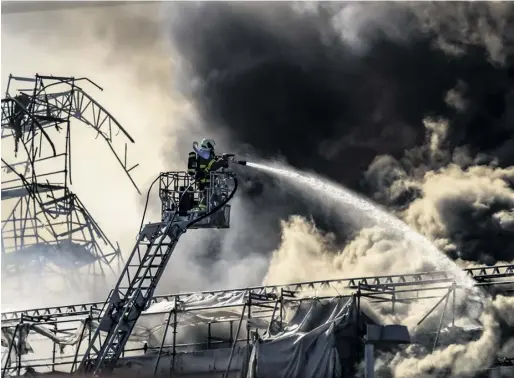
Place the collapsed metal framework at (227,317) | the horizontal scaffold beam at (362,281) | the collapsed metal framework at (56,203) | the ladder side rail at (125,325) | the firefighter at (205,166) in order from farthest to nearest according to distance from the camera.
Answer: the collapsed metal framework at (56,203)
the firefighter at (205,166)
the collapsed metal framework at (227,317)
the ladder side rail at (125,325)
the horizontal scaffold beam at (362,281)

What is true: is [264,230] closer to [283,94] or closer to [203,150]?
[283,94]

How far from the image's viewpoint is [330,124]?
26.6 meters

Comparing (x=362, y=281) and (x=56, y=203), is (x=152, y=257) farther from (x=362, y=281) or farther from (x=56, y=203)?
(x=56, y=203)

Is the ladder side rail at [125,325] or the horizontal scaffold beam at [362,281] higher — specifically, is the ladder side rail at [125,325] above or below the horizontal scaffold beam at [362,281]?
below

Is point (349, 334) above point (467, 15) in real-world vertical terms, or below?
below

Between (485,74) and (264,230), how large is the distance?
7.83m

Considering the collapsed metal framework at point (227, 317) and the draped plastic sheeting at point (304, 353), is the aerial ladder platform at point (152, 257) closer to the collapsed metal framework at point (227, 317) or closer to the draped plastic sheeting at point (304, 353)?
the collapsed metal framework at point (227, 317)

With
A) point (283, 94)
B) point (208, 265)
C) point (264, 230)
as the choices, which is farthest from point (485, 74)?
point (208, 265)

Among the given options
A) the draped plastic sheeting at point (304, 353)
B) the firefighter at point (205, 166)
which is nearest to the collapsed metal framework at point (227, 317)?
the draped plastic sheeting at point (304, 353)

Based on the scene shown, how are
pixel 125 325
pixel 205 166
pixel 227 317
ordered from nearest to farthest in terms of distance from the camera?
pixel 125 325
pixel 205 166
pixel 227 317

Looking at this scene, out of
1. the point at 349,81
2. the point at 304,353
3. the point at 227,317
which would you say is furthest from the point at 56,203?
the point at 304,353

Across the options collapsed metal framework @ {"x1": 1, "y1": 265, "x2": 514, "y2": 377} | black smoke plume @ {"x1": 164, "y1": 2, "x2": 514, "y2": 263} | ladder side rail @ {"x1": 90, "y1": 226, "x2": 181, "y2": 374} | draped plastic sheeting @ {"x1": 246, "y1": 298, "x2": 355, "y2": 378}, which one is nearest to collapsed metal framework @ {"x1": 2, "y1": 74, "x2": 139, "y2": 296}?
collapsed metal framework @ {"x1": 1, "y1": 265, "x2": 514, "y2": 377}

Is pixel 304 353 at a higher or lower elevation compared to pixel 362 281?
lower

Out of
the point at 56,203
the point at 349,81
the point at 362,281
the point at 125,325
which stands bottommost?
the point at 125,325
